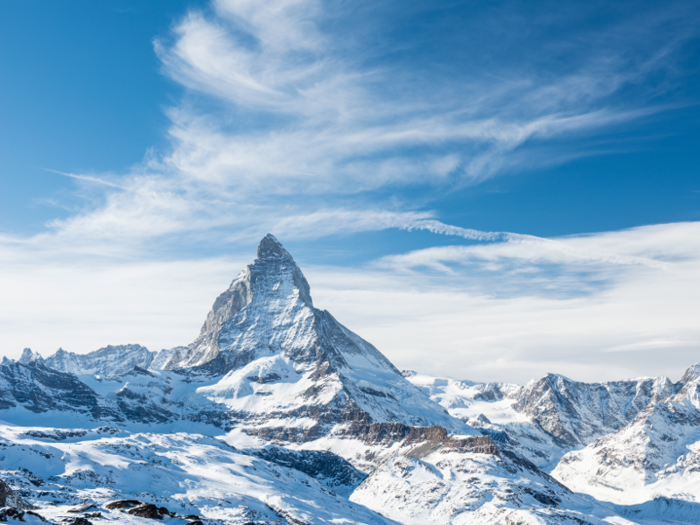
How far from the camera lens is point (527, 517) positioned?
18712cm

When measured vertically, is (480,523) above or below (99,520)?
A: below

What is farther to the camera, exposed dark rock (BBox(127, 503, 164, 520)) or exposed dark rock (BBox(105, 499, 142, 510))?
exposed dark rock (BBox(105, 499, 142, 510))

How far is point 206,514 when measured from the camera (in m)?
172

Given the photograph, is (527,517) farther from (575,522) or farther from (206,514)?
(206,514)

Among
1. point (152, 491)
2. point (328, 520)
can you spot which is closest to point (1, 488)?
point (152, 491)

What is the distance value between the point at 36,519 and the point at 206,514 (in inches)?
4490

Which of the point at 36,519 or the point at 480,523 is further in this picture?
the point at 480,523

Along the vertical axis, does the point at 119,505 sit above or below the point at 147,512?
below

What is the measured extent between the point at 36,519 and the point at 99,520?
47.5 feet

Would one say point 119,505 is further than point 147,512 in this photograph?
Yes

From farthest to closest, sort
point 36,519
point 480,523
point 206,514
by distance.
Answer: point 480,523
point 206,514
point 36,519

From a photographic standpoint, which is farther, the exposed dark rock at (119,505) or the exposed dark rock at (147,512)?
the exposed dark rock at (119,505)

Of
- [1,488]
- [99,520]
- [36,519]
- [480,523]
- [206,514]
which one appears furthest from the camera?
[480,523]

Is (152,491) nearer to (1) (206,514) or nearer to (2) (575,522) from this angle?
(1) (206,514)
